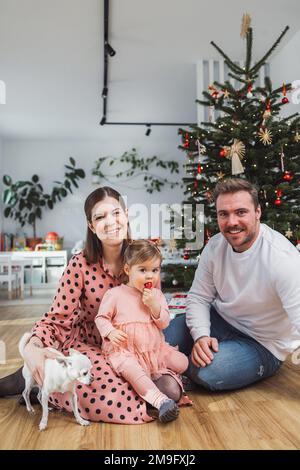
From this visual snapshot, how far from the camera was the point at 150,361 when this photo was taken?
1752 millimetres

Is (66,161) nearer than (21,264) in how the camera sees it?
No

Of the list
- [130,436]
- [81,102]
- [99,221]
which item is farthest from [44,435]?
[81,102]

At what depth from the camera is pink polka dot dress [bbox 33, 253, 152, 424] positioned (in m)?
1.62

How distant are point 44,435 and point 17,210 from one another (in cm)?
675

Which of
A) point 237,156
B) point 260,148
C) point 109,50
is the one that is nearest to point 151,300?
point 237,156

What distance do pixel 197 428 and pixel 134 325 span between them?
1.41 feet

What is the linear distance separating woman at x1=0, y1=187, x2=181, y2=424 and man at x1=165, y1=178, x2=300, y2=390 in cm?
27

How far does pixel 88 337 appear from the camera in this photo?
6.34 feet

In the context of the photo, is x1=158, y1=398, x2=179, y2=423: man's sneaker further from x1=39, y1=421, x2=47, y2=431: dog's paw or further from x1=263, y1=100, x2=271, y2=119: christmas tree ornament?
x1=263, y1=100, x2=271, y2=119: christmas tree ornament

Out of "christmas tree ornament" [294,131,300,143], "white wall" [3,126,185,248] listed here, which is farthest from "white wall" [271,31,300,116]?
"white wall" [3,126,185,248]

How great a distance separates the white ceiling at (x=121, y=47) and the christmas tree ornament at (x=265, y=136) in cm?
123

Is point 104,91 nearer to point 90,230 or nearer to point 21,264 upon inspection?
point 21,264

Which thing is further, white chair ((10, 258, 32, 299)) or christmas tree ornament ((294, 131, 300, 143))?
white chair ((10, 258, 32, 299))

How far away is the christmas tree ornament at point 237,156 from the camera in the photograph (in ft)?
9.04
